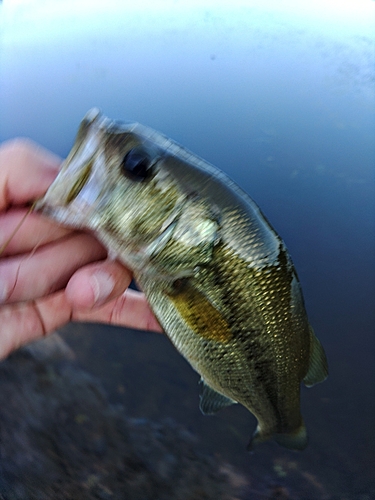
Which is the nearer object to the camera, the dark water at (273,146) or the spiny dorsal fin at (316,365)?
the spiny dorsal fin at (316,365)

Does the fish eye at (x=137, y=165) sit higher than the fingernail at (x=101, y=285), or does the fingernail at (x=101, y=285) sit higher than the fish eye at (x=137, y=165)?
the fish eye at (x=137, y=165)

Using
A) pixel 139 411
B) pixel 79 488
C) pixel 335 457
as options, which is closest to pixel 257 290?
pixel 79 488

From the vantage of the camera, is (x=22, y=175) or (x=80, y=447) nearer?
(x=22, y=175)

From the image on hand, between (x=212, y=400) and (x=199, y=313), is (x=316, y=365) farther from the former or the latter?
(x=199, y=313)

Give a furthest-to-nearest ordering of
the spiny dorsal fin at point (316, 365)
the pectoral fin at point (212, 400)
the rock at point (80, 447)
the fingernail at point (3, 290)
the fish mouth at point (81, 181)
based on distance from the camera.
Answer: the rock at point (80, 447)
the pectoral fin at point (212, 400)
the spiny dorsal fin at point (316, 365)
the fingernail at point (3, 290)
the fish mouth at point (81, 181)

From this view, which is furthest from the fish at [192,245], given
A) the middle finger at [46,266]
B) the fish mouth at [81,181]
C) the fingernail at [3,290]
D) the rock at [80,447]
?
the rock at [80,447]

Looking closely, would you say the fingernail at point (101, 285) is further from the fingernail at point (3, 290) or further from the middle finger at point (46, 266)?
the fingernail at point (3, 290)

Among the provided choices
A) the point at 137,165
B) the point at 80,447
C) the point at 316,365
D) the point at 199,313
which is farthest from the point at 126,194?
the point at 80,447

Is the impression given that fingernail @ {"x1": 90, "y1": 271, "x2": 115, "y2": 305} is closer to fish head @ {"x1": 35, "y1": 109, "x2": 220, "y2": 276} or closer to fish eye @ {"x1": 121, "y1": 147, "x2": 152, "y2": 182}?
fish head @ {"x1": 35, "y1": 109, "x2": 220, "y2": 276}
